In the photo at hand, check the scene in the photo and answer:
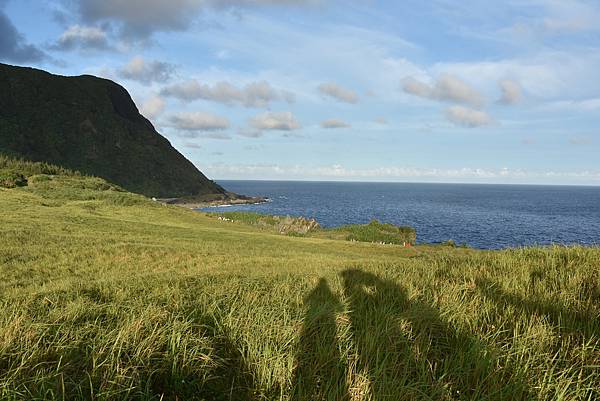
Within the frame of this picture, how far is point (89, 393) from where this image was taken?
3025mm

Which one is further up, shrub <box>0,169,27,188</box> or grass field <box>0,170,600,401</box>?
shrub <box>0,169,27,188</box>

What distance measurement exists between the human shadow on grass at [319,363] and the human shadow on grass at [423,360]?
0.22 m

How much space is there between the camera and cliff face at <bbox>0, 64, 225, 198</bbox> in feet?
455

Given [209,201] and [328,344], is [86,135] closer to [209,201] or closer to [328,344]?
[209,201]

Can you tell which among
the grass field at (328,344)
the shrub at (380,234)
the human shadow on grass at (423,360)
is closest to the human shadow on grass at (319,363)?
the grass field at (328,344)

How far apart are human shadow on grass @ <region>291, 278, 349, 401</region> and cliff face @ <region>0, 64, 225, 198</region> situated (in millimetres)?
142182

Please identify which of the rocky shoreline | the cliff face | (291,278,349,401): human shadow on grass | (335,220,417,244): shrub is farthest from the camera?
the rocky shoreline

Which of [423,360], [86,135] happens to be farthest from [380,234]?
[86,135]

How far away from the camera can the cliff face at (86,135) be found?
455 feet

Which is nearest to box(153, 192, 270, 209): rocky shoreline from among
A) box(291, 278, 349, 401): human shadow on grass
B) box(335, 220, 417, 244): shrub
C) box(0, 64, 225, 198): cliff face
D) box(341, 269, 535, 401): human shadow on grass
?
box(0, 64, 225, 198): cliff face

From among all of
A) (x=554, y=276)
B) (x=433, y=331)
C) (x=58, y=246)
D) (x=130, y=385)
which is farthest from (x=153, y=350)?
(x=58, y=246)

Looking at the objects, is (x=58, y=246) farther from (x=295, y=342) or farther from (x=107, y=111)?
(x=107, y=111)

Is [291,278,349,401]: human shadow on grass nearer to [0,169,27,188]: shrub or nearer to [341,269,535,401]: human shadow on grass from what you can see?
[341,269,535,401]: human shadow on grass

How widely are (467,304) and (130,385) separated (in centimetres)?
377
